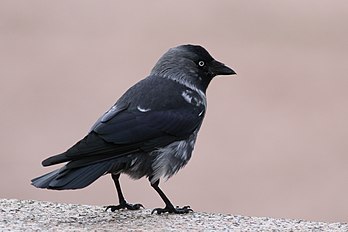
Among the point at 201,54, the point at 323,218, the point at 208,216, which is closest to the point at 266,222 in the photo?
the point at 208,216

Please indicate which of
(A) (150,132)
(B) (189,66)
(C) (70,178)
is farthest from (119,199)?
(B) (189,66)

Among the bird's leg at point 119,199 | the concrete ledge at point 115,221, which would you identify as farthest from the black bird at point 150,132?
the concrete ledge at point 115,221

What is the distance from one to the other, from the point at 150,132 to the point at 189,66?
85 cm

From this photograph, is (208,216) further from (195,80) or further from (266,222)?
(195,80)

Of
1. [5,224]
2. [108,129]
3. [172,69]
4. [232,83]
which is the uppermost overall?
[232,83]

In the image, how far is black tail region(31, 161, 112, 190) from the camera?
690 cm

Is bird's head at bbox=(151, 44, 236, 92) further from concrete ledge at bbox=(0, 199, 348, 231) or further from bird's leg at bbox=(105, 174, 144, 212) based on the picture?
concrete ledge at bbox=(0, 199, 348, 231)

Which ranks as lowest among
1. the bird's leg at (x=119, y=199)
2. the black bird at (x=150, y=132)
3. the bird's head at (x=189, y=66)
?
the bird's leg at (x=119, y=199)

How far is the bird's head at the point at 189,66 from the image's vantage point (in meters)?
8.05

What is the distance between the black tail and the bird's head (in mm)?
1170

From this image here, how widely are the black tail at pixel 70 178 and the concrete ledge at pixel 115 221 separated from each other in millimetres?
230

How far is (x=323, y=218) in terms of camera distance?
12562mm

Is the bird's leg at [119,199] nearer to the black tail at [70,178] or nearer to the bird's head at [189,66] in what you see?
the black tail at [70,178]

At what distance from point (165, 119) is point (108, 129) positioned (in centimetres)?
50
